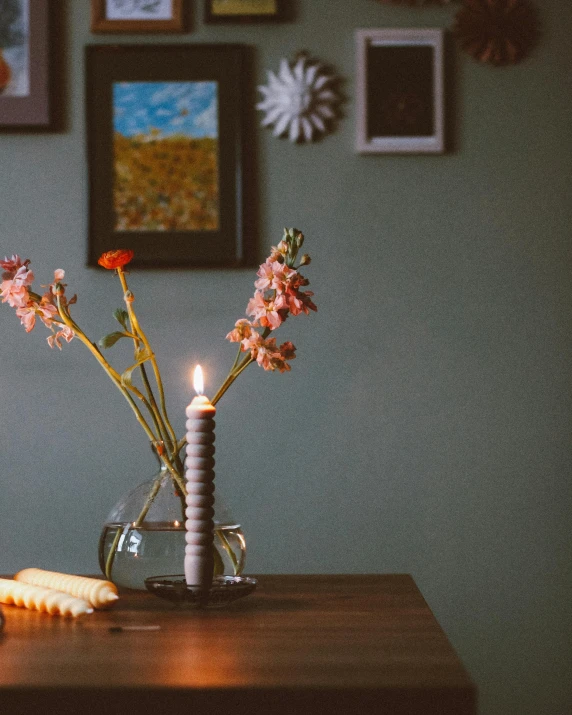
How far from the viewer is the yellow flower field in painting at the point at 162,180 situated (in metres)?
1.75

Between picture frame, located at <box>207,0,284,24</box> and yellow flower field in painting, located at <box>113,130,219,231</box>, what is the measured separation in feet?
0.83

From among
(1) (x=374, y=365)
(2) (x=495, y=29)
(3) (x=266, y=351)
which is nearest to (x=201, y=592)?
(3) (x=266, y=351)

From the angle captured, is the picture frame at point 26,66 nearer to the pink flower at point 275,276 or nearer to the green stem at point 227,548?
the pink flower at point 275,276

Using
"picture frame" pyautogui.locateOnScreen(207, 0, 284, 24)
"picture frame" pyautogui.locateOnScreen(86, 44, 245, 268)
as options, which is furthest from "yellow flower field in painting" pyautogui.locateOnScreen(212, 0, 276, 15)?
"picture frame" pyautogui.locateOnScreen(86, 44, 245, 268)

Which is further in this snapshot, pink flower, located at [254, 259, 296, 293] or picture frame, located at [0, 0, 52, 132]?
picture frame, located at [0, 0, 52, 132]

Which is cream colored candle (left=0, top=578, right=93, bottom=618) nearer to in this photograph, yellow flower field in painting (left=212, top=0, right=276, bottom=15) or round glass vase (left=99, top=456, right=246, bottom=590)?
round glass vase (left=99, top=456, right=246, bottom=590)

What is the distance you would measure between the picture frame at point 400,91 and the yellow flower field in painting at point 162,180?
327 mm

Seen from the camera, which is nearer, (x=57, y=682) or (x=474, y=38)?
(x=57, y=682)

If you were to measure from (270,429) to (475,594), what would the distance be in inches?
20.9

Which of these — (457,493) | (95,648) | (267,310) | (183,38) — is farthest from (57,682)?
(183,38)

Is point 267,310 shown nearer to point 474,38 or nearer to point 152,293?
point 152,293

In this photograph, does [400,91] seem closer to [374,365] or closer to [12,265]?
[374,365]

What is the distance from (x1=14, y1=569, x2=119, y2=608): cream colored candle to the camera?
1059 mm

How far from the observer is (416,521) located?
5.69ft
